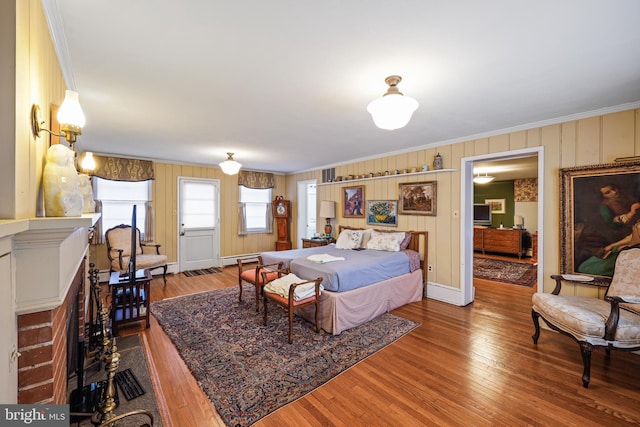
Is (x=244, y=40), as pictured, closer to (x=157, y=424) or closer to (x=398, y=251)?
(x=157, y=424)

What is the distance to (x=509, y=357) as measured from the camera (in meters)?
2.46

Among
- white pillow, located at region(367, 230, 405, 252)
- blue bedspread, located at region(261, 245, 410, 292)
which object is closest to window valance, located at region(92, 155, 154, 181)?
blue bedspread, located at region(261, 245, 410, 292)

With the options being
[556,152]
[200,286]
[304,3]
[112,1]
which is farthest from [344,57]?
[200,286]

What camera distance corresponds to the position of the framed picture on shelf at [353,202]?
5230 mm

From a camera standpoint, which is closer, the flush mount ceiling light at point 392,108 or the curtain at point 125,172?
the flush mount ceiling light at point 392,108

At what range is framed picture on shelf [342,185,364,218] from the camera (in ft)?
17.2

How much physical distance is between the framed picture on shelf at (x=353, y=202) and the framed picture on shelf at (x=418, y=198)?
885 millimetres

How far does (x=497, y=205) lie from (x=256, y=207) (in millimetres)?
7366

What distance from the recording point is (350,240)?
466 centimetres

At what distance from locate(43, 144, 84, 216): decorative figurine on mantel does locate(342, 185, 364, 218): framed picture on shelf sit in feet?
14.7

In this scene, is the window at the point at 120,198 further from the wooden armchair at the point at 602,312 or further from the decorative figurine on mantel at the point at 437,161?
the wooden armchair at the point at 602,312

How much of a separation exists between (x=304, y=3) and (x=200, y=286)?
4572 mm

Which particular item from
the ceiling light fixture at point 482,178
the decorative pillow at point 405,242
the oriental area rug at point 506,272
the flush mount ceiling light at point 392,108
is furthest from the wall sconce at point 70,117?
the ceiling light fixture at point 482,178

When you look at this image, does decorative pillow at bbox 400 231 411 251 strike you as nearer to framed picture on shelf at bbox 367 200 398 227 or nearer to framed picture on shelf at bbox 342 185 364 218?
framed picture on shelf at bbox 367 200 398 227
